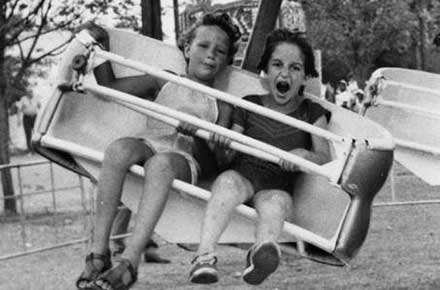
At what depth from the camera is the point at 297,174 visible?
178 inches

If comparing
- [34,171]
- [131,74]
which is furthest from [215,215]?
[34,171]

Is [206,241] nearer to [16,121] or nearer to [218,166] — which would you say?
[218,166]

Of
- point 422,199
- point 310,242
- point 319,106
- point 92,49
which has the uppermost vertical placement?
point 92,49

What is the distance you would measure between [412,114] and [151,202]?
2049 millimetres

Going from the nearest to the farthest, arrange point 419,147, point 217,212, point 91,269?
point 217,212 < point 91,269 < point 419,147

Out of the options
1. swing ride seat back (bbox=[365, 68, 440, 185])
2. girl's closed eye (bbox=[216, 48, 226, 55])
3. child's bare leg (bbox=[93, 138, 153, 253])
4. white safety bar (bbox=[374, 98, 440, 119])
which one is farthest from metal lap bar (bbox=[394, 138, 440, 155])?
child's bare leg (bbox=[93, 138, 153, 253])

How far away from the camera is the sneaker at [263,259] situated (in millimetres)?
4012

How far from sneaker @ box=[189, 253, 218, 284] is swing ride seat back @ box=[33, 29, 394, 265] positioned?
0.22 metres

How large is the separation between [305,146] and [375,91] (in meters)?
0.89

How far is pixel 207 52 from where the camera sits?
4570mm

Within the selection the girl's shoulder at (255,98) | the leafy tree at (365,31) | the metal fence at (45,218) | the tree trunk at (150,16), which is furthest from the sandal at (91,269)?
the leafy tree at (365,31)

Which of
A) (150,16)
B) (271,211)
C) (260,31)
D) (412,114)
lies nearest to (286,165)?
(271,211)

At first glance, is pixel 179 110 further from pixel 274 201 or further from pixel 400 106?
pixel 400 106

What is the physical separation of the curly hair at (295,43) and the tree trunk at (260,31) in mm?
1881
